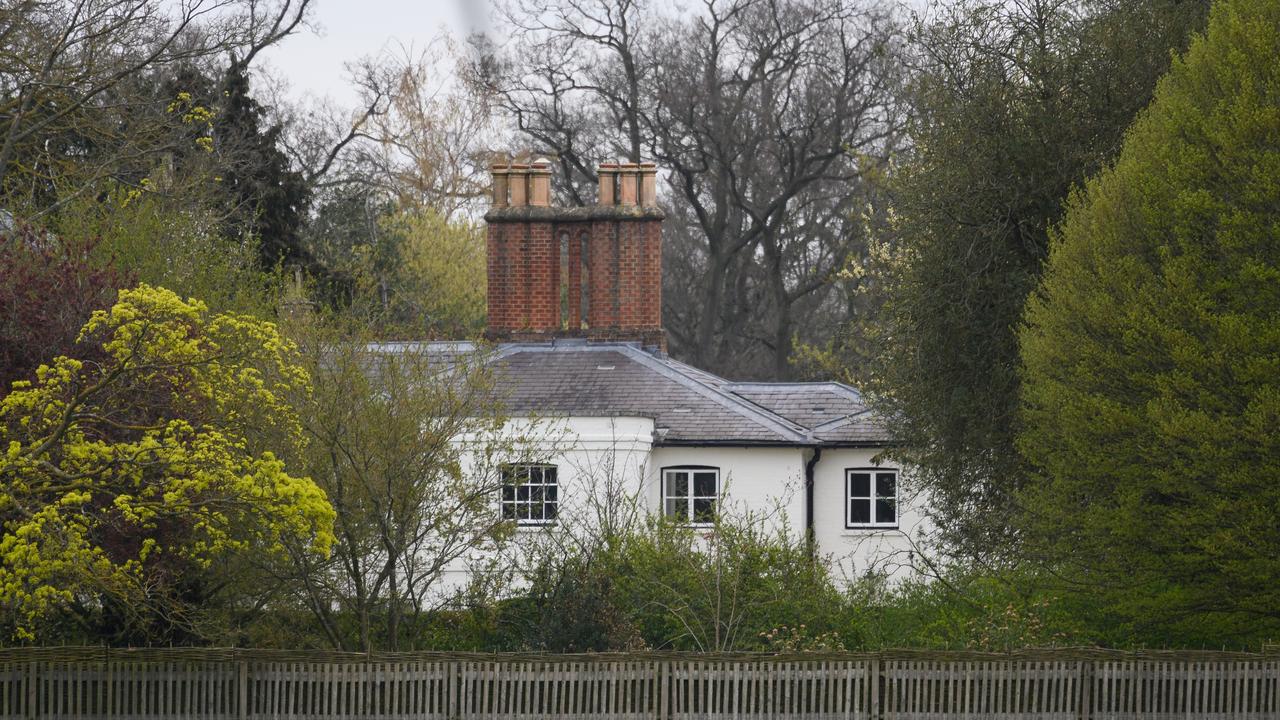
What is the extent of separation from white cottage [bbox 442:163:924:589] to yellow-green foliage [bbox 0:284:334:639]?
8.02 meters

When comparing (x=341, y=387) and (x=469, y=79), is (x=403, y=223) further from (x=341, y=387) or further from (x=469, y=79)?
(x=341, y=387)

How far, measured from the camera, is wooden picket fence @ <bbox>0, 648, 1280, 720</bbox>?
14.3 meters

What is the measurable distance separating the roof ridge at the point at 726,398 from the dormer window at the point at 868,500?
4.11 ft

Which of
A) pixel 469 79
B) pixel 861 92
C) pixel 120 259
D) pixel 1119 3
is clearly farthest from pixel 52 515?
pixel 469 79

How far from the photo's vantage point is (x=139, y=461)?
11797mm

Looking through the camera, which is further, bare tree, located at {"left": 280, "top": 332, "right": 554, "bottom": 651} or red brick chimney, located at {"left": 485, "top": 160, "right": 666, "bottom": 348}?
red brick chimney, located at {"left": 485, "top": 160, "right": 666, "bottom": 348}

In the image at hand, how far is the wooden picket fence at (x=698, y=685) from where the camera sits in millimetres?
14328

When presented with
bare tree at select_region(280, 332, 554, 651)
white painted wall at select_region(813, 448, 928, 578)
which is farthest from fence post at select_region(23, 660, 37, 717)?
white painted wall at select_region(813, 448, 928, 578)

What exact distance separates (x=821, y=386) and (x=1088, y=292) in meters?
11.3

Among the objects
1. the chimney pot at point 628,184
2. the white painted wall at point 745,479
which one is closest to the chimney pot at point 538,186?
the chimney pot at point 628,184

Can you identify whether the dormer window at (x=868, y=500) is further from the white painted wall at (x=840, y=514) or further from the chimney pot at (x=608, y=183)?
the chimney pot at (x=608, y=183)

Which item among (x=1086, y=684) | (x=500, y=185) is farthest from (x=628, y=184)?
(x=1086, y=684)

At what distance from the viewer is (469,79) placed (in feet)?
144

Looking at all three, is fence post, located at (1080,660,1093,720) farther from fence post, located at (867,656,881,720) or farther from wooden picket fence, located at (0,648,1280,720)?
fence post, located at (867,656,881,720)
